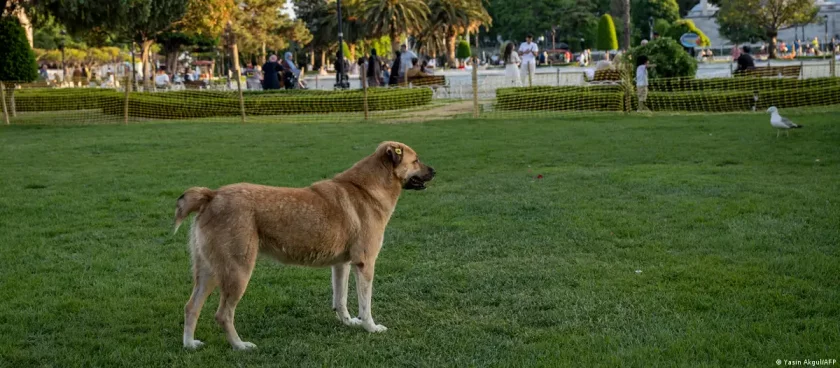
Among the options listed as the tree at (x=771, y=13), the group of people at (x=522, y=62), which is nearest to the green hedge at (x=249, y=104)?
the group of people at (x=522, y=62)

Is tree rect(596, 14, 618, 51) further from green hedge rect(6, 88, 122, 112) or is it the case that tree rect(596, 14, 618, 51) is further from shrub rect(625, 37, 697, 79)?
green hedge rect(6, 88, 122, 112)

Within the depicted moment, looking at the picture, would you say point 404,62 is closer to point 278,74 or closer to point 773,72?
point 278,74

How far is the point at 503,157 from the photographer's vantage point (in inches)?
519

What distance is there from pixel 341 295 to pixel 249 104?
63.8ft

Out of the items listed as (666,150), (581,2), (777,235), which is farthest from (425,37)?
(777,235)

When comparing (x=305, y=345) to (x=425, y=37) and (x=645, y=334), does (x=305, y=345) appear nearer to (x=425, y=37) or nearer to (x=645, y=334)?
(x=645, y=334)

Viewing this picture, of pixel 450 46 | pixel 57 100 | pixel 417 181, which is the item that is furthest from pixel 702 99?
pixel 450 46

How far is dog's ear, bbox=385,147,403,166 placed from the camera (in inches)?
214

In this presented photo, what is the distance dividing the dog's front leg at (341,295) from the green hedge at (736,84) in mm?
18377

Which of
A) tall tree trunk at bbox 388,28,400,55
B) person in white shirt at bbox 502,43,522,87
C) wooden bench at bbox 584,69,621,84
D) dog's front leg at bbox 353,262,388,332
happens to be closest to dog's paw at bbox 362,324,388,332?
dog's front leg at bbox 353,262,388,332

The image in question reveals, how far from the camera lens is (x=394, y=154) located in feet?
17.9

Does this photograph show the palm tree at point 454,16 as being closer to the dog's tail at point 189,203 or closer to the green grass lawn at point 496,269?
the green grass lawn at point 496,269

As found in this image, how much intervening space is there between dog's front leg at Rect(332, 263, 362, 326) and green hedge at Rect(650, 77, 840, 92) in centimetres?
1838

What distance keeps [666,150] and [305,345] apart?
31.7ft
